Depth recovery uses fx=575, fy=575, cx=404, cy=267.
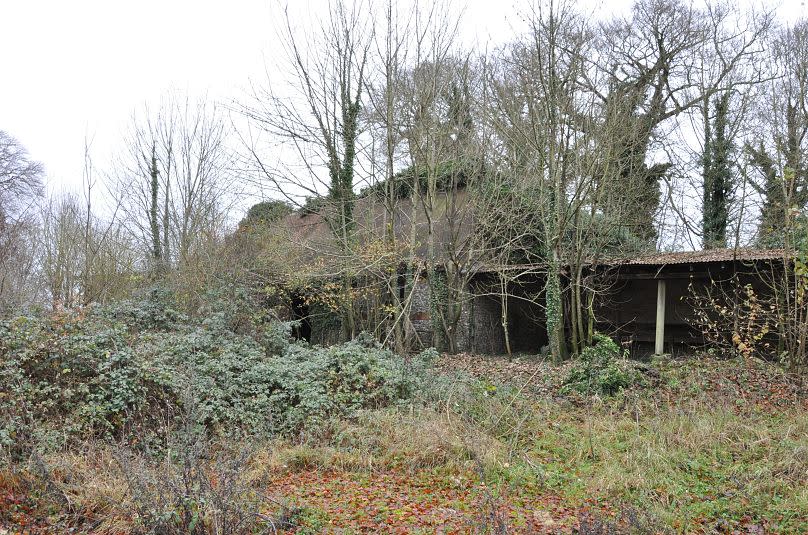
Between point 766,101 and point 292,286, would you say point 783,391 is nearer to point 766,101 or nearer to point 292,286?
point 292,286

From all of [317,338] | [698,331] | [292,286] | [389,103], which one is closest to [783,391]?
[698,331]

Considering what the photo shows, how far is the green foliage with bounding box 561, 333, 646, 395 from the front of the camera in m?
9.07

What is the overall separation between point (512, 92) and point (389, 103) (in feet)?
8.51

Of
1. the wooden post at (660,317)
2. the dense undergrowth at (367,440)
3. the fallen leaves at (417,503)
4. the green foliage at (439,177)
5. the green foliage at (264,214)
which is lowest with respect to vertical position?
the fallen leaves at (417,503)

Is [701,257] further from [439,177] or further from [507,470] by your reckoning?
[507,470]

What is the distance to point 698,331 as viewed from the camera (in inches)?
579

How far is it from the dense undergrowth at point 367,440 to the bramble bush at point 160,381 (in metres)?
0.03

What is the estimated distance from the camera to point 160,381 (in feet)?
24.6

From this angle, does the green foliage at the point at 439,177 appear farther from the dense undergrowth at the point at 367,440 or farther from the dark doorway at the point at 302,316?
the dense undergrowth at the point at 367,440

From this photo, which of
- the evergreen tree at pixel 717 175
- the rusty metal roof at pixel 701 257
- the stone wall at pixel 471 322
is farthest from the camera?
the evergreen tree at pixel 717 175

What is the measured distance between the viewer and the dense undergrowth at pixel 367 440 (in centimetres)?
Result: 477

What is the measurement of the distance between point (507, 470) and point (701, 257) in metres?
9.32

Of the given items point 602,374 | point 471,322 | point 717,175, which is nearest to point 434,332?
point 471,322

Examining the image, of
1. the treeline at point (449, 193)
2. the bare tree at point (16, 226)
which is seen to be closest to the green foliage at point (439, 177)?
the treeline at point (449, 193)
